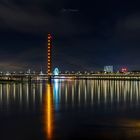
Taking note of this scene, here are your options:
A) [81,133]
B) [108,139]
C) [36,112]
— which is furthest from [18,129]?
[36,112]

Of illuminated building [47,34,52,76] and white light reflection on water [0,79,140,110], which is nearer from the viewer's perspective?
white light reflection on water [0,79,140,110]

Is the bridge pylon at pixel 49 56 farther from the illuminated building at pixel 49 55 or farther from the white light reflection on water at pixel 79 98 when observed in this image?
the white light reflection on water at pixel 79 98

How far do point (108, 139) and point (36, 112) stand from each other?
11.7 m

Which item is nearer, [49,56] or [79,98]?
[79,98]

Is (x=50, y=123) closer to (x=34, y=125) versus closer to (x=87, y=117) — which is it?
(x=34, y=125)

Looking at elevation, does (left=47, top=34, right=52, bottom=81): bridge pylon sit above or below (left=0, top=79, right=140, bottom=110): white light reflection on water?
above

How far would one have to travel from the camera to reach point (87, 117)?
2355cm

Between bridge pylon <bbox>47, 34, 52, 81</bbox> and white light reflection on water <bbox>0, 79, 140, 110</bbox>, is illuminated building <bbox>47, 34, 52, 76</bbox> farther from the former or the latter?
white light reflection on water <bbox>0, 79, 140, 110</bbox>

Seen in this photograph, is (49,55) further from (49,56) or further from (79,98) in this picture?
(79,98)

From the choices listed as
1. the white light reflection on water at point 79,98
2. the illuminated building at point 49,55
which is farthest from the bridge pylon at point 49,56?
the white light reflection on water at point 79,98

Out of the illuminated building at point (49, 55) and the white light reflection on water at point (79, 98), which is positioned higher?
the illuminated building at point (49, 55)

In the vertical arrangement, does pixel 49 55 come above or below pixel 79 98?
above

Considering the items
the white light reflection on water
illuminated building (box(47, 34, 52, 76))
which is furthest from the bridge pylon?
the white light reflection on water

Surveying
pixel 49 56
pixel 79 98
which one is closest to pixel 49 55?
pixel 49 56
